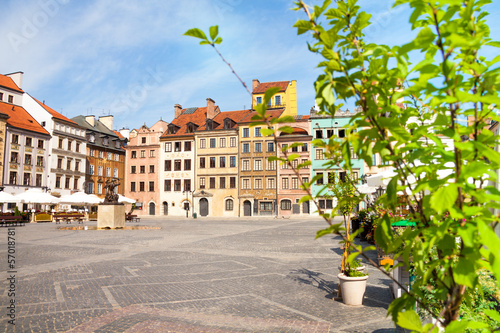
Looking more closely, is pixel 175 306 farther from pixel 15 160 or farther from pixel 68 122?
pixel 68 122

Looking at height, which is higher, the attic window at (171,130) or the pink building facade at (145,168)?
the attic window at (171,130)

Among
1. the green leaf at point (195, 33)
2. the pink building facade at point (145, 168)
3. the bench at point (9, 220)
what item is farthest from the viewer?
the pink building facade at point (145, 168)

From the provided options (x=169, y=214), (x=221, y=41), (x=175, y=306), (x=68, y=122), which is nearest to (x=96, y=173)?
(x=68, y=122)

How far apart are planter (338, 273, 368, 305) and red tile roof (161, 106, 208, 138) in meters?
52.2

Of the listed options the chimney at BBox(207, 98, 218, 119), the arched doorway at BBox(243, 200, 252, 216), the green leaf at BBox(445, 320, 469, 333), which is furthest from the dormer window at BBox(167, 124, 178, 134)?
the green leaf at BBox(445, 320, 469, 333)

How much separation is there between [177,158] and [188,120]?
689 cm

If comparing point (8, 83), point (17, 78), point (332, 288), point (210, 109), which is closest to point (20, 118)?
point (8, 83)

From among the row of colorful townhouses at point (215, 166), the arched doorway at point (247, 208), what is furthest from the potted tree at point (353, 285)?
the arched doorway at point (247, 208)

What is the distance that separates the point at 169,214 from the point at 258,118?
56835 mm

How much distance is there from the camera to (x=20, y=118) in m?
46.1

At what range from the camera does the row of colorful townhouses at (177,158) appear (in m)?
47.2

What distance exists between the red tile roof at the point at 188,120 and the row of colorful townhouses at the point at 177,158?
16cm

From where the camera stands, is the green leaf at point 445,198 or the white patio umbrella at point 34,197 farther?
the white patio umbrella at point 34,197

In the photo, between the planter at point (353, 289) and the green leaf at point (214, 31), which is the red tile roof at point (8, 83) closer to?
the planter at point (353, 289)
